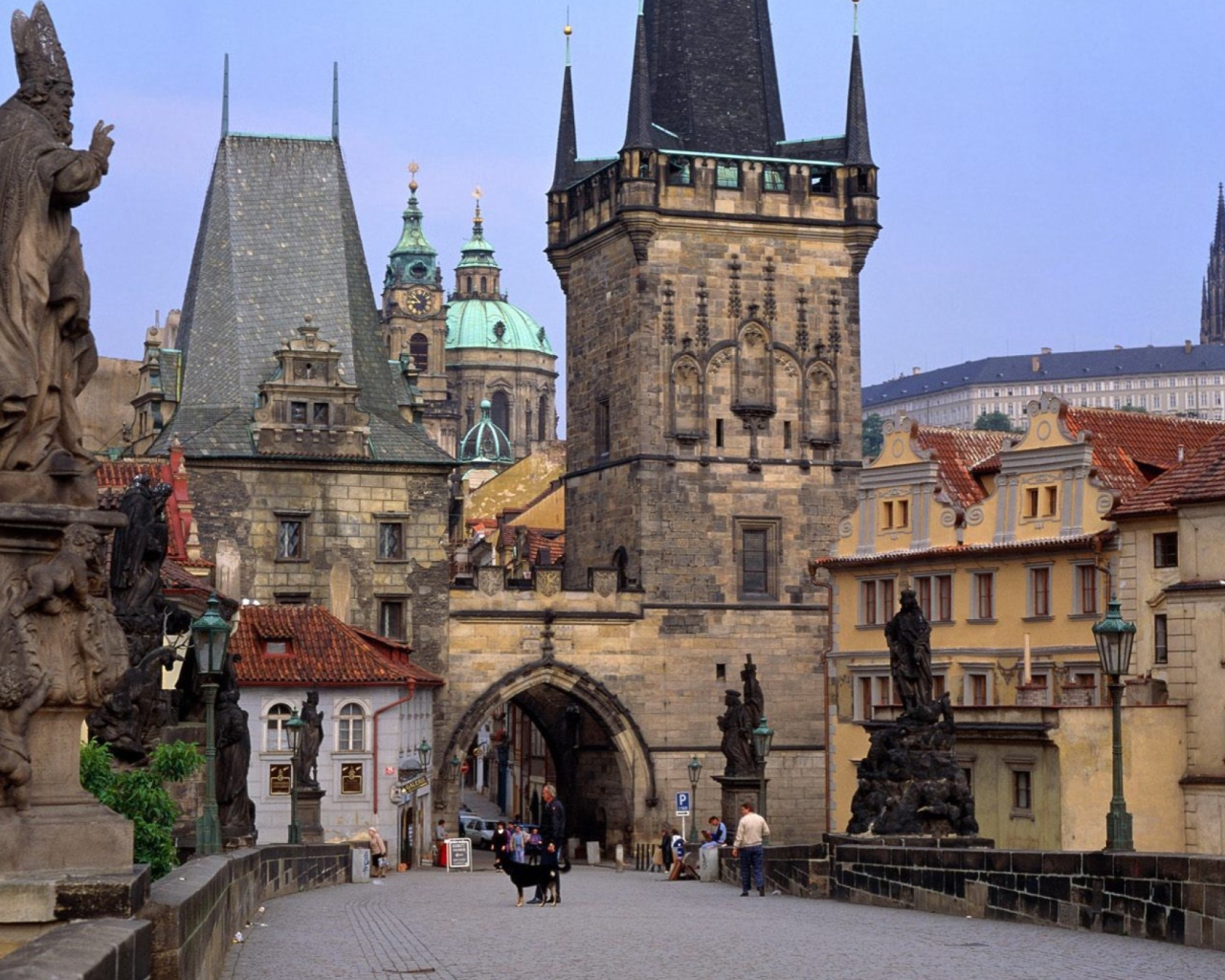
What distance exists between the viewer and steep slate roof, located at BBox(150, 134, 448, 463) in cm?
5784

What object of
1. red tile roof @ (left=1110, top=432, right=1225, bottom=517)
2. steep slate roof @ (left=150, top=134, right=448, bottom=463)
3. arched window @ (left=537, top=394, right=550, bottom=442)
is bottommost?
red tile roof @ (left=1110, top=432, right=1225, bottom=517)

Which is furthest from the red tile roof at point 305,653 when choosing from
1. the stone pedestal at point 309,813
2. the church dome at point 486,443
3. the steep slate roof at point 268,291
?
the church dome at point 486,443

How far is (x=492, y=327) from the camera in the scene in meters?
176

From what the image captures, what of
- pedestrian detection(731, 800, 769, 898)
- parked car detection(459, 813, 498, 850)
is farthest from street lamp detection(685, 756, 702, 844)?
pedestrian detection(731, 800, 769, 898)

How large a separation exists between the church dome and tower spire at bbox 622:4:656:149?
101166 millimetres

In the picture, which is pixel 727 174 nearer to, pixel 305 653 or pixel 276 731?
pixel 305 653

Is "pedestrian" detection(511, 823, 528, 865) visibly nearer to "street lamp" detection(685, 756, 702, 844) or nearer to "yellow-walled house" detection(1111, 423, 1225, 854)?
"yellow-walled house" detection(1111, 423, 1225, 854)

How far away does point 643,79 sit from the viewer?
199ft

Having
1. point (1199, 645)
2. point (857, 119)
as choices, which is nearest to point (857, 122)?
point (857, 119)

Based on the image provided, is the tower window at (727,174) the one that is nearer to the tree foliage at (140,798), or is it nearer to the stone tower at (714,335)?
the stone tower at (714,335)

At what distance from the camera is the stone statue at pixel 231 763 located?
23.9 m

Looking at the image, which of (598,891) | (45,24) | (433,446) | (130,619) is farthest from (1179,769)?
(45,24)

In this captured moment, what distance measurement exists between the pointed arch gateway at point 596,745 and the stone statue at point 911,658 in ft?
101

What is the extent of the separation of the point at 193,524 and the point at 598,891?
26096mm
